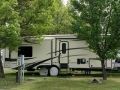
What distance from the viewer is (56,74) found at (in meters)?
17.5

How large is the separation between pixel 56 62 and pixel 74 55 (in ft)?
4.80

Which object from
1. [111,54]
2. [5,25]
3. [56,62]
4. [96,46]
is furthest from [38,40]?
[111,54]

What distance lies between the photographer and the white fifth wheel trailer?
56.6ft

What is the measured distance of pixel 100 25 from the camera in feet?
44.6

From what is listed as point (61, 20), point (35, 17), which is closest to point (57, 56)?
point (35, 17)

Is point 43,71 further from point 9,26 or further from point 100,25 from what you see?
point 100,25

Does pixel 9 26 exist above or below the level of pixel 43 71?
above

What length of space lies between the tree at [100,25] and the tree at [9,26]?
3.48 metres

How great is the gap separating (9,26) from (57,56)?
17.2ft

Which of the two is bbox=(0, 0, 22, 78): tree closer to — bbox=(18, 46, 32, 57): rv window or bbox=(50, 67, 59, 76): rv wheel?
bbox=(18, 46, 32, 57): rv window

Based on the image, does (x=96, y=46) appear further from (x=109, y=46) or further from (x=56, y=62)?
(x=56, y=62)

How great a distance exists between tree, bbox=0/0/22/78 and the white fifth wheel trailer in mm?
3413

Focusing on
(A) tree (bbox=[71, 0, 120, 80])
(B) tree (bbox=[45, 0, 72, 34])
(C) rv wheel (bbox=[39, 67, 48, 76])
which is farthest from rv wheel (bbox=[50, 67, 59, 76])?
(B) tree (bbox=[45, 0, 72, 34])

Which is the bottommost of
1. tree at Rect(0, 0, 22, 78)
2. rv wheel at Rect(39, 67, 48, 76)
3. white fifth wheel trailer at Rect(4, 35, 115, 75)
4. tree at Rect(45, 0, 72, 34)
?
rv wheel at Rect(39, 67, 48, 76)
